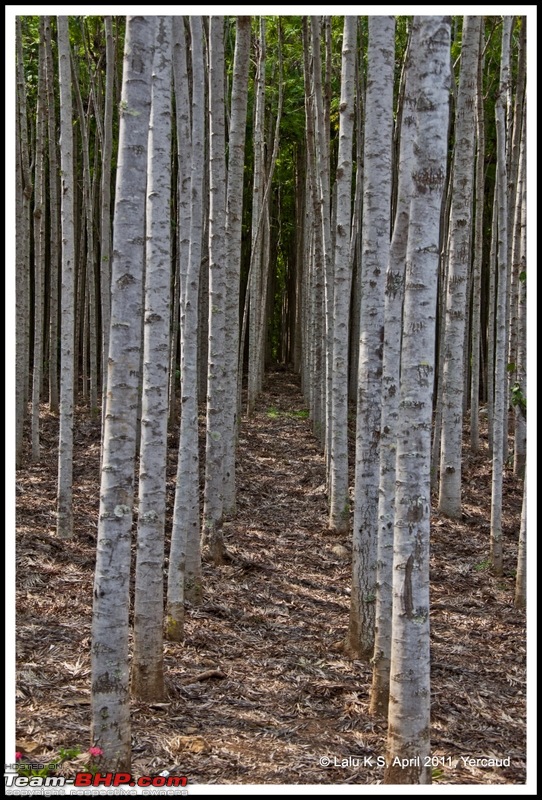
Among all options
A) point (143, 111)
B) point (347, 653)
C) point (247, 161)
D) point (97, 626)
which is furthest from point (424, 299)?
point (247, 161)

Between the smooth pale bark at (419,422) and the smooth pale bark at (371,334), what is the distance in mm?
1667

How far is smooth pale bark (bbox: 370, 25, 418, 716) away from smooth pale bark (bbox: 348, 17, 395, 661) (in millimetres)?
446

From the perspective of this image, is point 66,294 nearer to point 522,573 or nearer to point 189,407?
point 189,407

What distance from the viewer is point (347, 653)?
16.8ft

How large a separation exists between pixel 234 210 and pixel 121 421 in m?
4.98

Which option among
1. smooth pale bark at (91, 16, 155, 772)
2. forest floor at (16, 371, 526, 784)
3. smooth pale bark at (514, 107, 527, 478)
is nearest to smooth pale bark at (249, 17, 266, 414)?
smooth pale bark at (514, 107, 527, 478)

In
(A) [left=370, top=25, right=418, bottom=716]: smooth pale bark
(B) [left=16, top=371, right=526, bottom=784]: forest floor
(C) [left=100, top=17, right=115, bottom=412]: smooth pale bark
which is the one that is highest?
(C) [left=100, top=17, right=115, bottom=412]: smooth pale bark

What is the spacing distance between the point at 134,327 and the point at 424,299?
4.08 feet

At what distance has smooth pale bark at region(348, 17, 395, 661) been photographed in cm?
487

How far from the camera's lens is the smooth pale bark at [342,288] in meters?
6.44

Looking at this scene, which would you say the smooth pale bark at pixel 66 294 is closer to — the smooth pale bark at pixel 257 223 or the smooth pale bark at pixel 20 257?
the smooth pale bark at pixel 20 257

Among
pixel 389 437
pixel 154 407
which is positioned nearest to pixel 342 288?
pixel 389 437

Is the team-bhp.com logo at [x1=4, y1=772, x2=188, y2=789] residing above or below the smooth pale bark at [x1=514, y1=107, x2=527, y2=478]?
below

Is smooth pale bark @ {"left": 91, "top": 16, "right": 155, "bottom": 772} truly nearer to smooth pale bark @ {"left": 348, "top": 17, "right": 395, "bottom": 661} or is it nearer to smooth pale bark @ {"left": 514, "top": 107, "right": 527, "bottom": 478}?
smooth pale bark @ {"left": 348, "top": 17, "right": 395, "bottom": 661}
